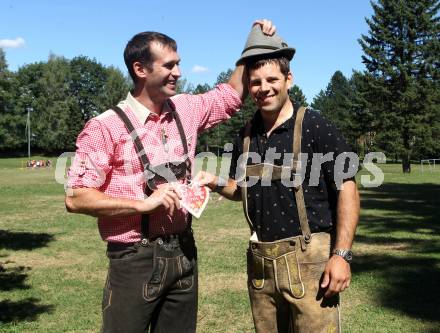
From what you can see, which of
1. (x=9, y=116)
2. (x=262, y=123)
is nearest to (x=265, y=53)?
(x=262, y=123)

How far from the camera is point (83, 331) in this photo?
21.3 ft

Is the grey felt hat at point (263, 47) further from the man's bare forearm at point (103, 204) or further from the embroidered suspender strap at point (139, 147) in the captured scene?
the man's bare forearm at point (103, 204)

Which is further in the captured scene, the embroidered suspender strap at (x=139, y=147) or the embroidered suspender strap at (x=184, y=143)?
the embroidered suspender strap at (x=184, y=143)

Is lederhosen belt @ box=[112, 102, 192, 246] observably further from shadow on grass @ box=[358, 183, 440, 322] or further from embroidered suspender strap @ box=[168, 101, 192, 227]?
shadow on grass @ box=[358, 183, 440, 322]

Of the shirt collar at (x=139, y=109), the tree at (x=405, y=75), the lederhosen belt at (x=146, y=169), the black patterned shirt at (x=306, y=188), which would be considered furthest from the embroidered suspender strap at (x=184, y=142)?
the tree at (x=405, y=75)

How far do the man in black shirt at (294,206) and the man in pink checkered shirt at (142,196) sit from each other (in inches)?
14.3

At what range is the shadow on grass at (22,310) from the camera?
697cm

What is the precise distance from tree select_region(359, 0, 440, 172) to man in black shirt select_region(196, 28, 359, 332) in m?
42.7

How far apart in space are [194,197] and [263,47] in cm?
108

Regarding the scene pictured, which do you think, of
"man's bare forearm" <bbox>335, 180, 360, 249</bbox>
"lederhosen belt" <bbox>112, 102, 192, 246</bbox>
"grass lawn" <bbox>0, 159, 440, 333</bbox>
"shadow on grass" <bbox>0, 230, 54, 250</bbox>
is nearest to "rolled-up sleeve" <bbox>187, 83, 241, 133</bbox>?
"lederhosen belt" <bbox>112, 102, 192, 246</bbox>

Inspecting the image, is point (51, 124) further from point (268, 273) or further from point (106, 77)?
point (268, 273)

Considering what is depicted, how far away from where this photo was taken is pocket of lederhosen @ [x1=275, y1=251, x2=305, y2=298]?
3230 millimetres

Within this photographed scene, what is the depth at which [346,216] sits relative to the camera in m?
3.15

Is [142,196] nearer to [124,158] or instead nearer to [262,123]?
[124,158]
